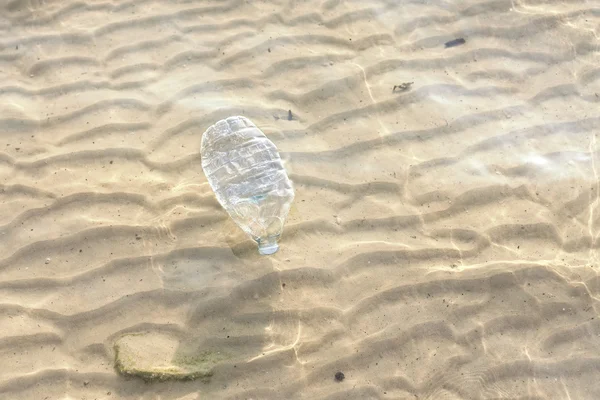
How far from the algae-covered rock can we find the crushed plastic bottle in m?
0.61

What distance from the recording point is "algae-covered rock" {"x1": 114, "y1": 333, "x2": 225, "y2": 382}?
2.38 meters

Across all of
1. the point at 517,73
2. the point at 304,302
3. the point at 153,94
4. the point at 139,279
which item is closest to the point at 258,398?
the point at 304,302

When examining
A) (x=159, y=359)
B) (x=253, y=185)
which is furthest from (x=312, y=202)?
(x=159, y=359)

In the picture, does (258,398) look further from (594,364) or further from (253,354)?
(594,364)

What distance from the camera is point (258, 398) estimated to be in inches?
93.3

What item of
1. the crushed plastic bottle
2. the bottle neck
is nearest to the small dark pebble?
the crushed plastic bottle

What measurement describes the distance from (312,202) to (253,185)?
442 mm

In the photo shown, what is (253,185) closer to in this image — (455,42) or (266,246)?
(266,246)

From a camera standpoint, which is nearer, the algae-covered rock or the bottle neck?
the algae-covered rock

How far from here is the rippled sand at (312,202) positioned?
2.48 meters

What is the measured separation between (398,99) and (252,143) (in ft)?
3.74

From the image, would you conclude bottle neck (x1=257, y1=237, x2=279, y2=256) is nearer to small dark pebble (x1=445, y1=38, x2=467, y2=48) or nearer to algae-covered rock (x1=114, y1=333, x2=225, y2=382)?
algae-covered rock (x1=114, y1=333, x2=225, y2=382)

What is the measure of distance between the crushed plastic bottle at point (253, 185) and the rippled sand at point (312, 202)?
0.50 feet

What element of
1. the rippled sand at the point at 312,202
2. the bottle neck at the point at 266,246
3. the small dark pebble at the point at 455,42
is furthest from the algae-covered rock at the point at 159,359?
the small dark pebble at the point at 455,42
